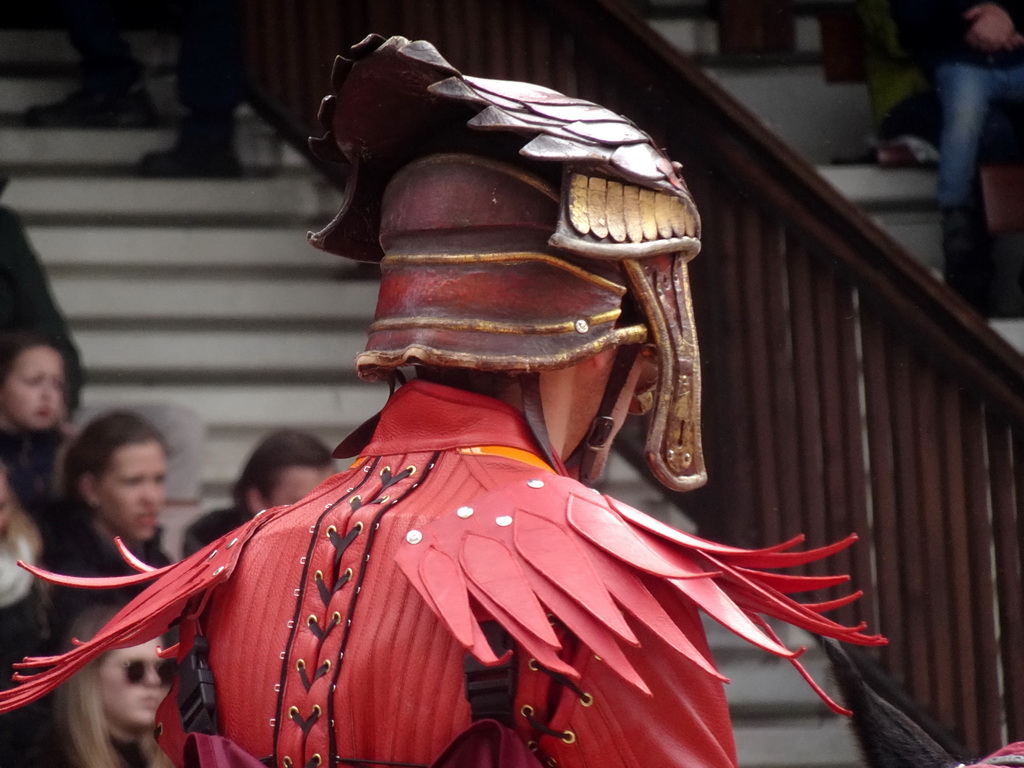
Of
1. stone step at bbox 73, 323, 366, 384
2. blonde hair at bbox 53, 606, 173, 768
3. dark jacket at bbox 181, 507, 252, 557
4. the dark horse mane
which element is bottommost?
blonde hair at bbox 53, 606, 173, 768

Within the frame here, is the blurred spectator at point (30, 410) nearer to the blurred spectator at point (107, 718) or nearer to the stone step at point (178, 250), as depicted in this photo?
the blurred spectator at point (107, 718)

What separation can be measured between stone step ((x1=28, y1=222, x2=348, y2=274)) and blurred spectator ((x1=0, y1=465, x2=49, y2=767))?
158cm

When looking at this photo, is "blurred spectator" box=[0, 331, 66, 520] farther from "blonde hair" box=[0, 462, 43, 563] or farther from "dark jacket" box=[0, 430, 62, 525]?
"blonde hair" box=[0, 462, 43, 563]

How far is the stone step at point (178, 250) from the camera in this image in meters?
5.41

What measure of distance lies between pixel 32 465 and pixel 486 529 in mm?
2632

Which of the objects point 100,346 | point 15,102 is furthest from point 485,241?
point 15,102

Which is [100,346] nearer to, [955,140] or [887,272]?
[887,272]

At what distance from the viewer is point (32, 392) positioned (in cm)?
426

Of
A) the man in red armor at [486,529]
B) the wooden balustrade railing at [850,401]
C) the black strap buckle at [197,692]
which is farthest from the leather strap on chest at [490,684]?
the wooden balustrade railing at [850,401]

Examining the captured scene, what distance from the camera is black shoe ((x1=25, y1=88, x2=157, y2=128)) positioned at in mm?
5562

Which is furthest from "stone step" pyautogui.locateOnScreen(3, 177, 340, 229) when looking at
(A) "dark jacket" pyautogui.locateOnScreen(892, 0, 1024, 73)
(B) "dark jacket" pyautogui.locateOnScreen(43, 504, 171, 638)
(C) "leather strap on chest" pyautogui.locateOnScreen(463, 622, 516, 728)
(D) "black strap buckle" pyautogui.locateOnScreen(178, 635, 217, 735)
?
(C) "leather strap on chest" pyautogui.locateOnScreen(463, 622, 516, 728)

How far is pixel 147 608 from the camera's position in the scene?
2.08 metres

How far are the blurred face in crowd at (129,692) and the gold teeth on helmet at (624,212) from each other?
2.13 metres

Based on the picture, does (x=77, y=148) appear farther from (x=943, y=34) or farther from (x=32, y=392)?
(x=943, y=34)
